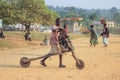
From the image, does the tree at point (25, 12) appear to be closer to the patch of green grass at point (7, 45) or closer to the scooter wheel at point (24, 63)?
the patch of green grass at point (7, 45)

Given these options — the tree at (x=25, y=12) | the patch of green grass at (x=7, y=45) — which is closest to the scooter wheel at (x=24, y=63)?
the patch of green grass at (x=7, y=45)

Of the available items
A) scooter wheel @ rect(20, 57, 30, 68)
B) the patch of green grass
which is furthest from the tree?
scooter wheel @ rect(20, 57, 30, 68)

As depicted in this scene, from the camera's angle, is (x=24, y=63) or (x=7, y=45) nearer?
(x=24, y=63)

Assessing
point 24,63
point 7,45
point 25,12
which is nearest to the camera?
point 24,63

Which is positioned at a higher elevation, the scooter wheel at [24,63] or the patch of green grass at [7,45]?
the scooter wheel at [24,63]

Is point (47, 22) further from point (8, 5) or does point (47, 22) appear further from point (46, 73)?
point (46, 73)

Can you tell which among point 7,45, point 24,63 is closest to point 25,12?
point 7,45

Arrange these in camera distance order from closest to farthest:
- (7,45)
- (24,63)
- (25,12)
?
(24,63) < (7,45) < (25,12)

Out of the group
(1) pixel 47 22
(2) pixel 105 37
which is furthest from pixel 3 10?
(2) pixel 105 37

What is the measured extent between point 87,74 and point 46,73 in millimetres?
1432

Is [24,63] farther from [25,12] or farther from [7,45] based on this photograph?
[25,12]

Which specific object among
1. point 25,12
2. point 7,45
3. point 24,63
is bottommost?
point 7,45

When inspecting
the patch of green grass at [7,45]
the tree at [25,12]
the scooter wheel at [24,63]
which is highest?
the tree at [25,12]

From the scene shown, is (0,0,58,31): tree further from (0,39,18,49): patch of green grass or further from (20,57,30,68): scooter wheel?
(20,57,30,68): scooter wheel
